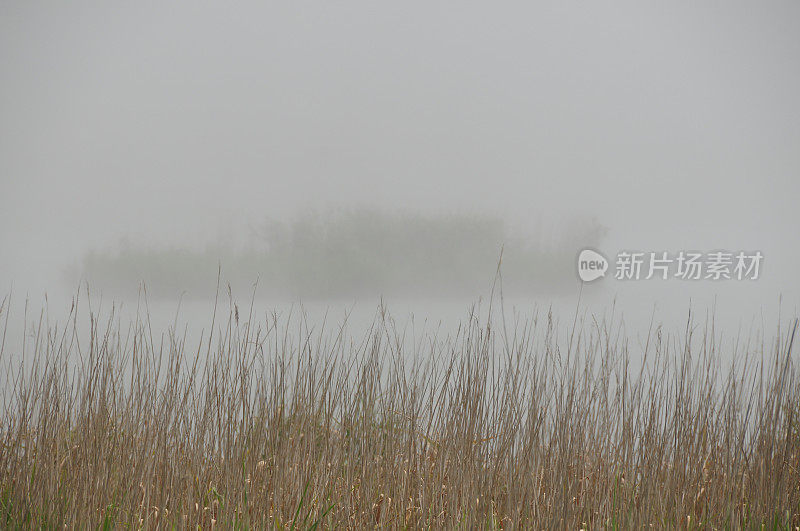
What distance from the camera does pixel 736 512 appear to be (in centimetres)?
326

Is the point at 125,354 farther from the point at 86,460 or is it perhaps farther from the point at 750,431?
the point at 750,431

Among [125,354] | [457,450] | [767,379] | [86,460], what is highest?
[767,379]

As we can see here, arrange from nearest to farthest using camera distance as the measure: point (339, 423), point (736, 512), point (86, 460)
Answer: point (86, 460) → point (736, 512) → point (339, 423)

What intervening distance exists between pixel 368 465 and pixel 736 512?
1.87m

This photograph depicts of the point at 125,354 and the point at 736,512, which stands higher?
the point at 125,354

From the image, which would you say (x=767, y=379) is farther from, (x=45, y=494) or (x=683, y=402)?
(x=45, y=494)

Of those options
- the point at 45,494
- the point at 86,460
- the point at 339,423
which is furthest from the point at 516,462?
the point at 45,494

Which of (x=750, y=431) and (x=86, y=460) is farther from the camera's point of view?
(x=750, y=431)

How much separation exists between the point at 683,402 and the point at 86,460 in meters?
2.99

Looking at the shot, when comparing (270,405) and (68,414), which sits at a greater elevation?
(270,405)

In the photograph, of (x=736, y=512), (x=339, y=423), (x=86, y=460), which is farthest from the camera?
(x=339, y=423)

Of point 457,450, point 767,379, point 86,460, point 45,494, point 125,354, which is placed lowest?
point 45,494

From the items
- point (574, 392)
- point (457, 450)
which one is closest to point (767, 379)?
point (574, 392)

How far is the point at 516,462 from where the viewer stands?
310 cm
